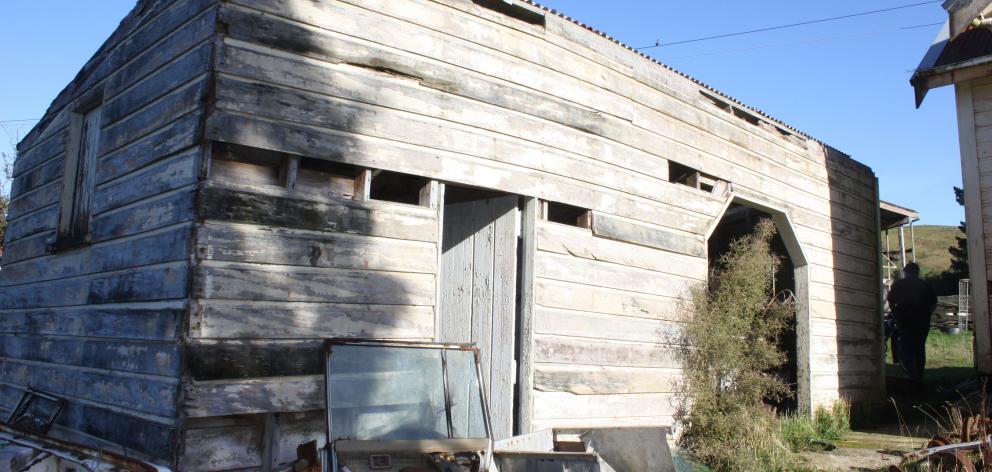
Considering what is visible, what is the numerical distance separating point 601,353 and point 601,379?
9.5 inches

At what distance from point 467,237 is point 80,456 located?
3622 mm

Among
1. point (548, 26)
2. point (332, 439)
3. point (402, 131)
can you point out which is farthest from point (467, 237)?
point (332, 439)

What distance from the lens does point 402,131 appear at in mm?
5746

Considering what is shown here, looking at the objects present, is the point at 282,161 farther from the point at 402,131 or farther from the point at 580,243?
the point at 580,243

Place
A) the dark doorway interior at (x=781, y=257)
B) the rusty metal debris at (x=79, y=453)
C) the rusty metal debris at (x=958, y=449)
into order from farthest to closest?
the dark doorway interior at (x=781, y=257) < the rusty metal debris at (x=958, y=449) < the rusty metal debris at (x=79, y=453)

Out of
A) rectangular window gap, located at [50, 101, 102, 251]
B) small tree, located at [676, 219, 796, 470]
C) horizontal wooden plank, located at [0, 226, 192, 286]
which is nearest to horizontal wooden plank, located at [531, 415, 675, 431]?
small tree, located at [676, 219, 796, 470]

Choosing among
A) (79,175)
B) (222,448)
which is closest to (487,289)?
(222,448)

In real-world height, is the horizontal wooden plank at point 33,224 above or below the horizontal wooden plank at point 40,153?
below

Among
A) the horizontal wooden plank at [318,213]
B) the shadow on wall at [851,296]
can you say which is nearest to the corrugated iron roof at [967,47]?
the shadow on wall at [851,296]

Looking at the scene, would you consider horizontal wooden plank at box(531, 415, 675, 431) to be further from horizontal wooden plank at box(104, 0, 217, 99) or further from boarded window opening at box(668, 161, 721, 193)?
horizontal wooden plank at box(104, 0, 217, 99)

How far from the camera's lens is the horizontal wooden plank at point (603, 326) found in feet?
21.6

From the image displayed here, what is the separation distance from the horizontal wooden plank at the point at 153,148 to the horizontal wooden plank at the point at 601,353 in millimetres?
3198

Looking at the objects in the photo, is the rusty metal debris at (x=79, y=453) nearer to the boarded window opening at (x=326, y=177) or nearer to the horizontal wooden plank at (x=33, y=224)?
the boarded window opening at (x=326, y=177)

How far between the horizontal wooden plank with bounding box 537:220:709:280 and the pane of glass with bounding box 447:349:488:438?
4.70 ft
